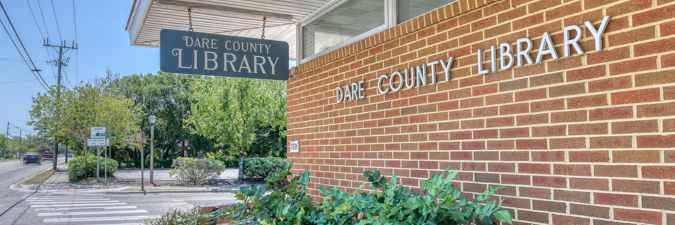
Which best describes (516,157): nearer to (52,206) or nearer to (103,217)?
(103,217)

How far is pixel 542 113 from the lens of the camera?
267 cm

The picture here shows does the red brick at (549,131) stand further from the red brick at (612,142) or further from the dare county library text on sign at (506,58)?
the dare county library text on sign at (506,58)

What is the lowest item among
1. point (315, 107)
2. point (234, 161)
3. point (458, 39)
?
point (234, 161)

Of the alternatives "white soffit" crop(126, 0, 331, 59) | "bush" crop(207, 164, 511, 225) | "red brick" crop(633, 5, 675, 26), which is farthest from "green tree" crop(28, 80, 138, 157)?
"red brick" crop(633, 5, 675, 26)

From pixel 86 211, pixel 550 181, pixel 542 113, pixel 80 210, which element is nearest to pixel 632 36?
pixel 542 113

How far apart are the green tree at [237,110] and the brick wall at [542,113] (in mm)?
18752

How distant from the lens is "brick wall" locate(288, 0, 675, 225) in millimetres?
2176

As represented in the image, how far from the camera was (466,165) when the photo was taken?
319 centimetres

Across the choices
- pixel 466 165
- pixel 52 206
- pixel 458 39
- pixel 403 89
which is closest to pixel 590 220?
pixel 466 165

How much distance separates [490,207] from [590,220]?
66cm

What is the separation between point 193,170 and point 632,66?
67.1ft

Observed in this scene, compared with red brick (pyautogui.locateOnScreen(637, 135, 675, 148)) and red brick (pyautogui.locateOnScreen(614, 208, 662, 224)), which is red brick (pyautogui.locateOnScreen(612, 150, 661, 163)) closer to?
red brick (pyautogui.locateOnScreen(637, 135, 675, 148))

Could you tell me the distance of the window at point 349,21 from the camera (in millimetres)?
4109

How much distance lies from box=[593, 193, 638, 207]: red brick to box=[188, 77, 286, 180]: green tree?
20.8 meters
